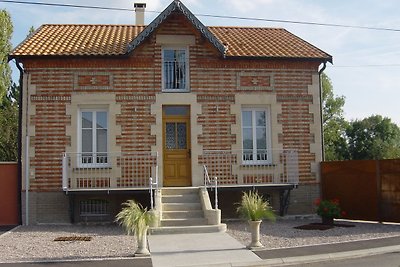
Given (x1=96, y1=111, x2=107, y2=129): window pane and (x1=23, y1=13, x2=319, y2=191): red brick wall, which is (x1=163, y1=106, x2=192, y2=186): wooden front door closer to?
(x1=23, y1=13, x2=319, y2=191): red brick wall

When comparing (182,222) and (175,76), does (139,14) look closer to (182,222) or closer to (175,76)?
(175,76)

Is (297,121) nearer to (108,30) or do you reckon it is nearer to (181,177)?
(181,177)

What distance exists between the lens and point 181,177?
52.9 ft

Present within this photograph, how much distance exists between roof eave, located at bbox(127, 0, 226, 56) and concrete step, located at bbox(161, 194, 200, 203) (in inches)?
185

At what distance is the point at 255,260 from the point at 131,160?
7.21 meters

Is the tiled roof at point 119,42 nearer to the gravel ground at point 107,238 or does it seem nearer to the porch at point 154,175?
the porch at point 154,175

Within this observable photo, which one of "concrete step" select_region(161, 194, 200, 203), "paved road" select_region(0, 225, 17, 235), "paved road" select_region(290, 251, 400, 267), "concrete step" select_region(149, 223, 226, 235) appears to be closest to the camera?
"paved road" select_region(290, 251, 400, 267)

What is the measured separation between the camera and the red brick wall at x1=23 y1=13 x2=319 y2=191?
1560 cm

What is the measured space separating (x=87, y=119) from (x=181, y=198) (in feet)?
13.6

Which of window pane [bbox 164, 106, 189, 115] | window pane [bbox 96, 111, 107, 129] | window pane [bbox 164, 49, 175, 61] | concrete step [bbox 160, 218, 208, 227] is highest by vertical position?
window pane [bbox 164, 49, 175, 61]

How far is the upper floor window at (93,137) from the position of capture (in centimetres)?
1576

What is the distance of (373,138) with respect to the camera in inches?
2057

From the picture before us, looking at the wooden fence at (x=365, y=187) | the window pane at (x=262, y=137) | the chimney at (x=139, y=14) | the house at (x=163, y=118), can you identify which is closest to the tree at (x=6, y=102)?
Result: the chimney at (x=139, y=14)

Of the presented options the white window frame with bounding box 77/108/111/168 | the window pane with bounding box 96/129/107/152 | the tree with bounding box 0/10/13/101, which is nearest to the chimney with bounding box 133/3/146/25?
the white window frame with bounding box 77/108/111/168
